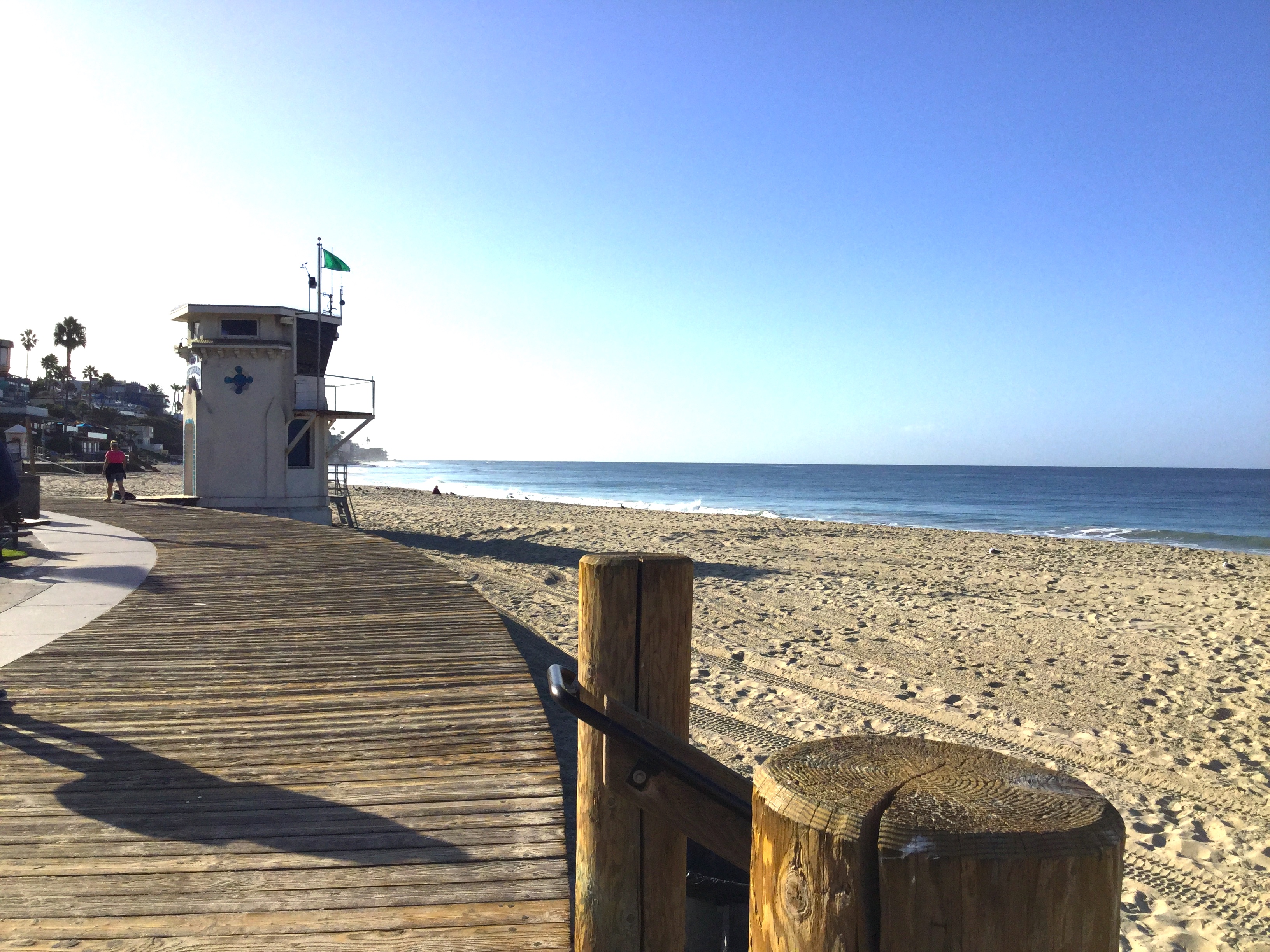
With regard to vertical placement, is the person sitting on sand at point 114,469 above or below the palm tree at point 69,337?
below

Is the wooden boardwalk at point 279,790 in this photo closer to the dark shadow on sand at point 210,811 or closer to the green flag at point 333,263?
the dark shadow on sand at point 210,811

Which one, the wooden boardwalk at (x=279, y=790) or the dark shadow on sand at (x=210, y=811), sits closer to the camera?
the wooden boardwalk at (x=279, y=790)

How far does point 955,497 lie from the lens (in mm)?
66375

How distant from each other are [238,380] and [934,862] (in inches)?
876

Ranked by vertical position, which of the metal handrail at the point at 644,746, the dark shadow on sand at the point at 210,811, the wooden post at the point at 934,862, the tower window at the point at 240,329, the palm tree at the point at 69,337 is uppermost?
the palm tree at the point at 69,337

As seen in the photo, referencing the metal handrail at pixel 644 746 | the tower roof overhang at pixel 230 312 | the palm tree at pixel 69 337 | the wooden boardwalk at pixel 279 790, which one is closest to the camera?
the metal handrail at pixel 644 746

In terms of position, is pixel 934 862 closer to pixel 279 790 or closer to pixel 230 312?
pixel 279 790

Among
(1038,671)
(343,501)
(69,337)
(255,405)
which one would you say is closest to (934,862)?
(1038,671)

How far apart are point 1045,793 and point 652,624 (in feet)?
4.51

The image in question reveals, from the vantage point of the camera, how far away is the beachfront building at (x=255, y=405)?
20438 millimetres

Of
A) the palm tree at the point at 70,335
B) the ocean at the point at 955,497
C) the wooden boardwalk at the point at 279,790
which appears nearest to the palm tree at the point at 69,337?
the palm tree at the point at 70,335

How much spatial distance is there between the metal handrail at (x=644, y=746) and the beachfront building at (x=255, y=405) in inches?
813

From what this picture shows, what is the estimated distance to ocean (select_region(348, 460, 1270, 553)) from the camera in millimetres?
40312

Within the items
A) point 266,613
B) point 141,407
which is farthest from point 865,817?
point 141,407
